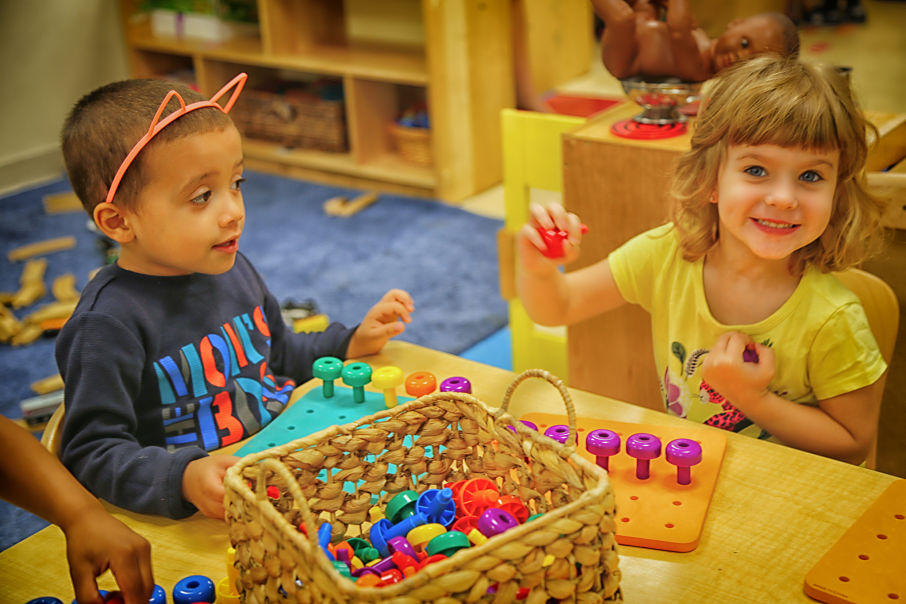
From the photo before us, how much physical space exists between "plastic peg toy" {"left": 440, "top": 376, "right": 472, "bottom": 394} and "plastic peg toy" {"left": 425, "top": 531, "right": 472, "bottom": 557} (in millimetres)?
242

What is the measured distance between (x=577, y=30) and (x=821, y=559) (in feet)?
10.8

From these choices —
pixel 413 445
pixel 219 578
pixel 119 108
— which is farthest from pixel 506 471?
pixel 119 108

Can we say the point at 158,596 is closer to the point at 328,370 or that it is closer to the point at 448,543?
the point at 448,543

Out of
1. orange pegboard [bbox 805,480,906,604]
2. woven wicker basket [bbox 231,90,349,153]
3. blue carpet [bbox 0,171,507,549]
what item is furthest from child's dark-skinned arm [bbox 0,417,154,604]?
woven wicker basket [bbox 231,90,349,153]

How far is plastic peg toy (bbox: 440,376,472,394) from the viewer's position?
3.19 ft

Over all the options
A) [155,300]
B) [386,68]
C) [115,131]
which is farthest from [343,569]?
[386,68]

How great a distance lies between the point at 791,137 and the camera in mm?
1008

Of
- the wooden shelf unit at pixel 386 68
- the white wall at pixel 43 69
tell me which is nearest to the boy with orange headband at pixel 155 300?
the wooden shelf unit at pixel 386 68

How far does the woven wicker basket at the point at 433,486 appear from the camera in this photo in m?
0.62

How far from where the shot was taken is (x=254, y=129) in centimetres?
356

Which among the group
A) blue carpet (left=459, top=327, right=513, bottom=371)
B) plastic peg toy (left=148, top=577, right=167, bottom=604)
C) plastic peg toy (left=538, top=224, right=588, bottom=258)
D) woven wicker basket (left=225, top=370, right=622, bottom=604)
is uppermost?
plastic peg toy (left=538, top=224, right=588, bottom=258)

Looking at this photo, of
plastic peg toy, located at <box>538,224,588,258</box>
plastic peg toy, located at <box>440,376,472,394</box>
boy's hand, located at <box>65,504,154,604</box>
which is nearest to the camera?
boy's hand, located at <box>65,504,154,604</box>

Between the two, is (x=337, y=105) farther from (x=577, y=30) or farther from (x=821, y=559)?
(x=821, y=559)

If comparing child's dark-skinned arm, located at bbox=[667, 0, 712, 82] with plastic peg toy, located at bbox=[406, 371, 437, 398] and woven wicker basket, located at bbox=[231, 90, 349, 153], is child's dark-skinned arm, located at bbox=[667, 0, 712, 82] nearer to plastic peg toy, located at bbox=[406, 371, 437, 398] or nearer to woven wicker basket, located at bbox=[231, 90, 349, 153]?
plastic peg toy, located at bbox=[406, 371, 437, 398]
